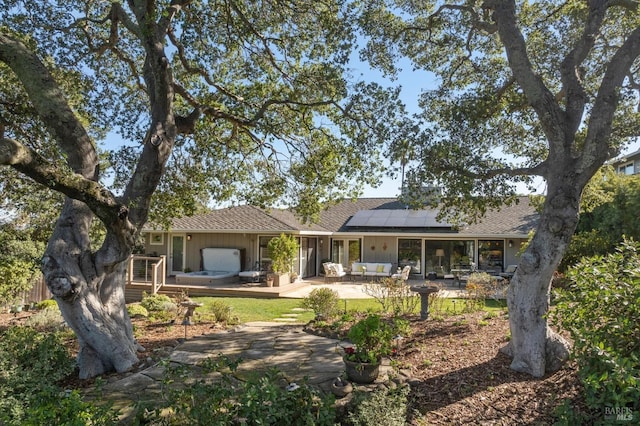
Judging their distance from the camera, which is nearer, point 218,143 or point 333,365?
point 333,365

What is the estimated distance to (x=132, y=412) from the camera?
445 centimetres

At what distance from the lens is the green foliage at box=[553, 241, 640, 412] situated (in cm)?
317

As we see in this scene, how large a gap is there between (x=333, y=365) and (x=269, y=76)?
682 centimetres

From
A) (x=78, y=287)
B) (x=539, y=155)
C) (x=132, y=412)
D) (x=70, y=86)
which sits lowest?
(x=132, y=412)

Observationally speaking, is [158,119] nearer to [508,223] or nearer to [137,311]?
[137,311]

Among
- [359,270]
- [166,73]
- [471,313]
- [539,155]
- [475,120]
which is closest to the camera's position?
[166,73]

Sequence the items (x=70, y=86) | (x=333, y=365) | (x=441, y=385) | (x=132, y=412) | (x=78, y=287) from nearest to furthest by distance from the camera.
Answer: (x=132, y=412) < (x=441, y=385) < (x=78, y=287) < (x=333, y=365) < (x=70, y=86)

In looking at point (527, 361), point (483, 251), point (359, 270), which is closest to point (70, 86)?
point (527, 361)

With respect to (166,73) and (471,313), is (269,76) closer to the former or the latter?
(166,73)

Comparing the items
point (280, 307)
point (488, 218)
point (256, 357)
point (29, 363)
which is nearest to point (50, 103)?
point (29, 363)

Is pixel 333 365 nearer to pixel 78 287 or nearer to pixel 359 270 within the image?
pixel 78 287

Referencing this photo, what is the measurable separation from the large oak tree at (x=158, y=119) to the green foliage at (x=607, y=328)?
417cm

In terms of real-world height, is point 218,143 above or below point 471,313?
above

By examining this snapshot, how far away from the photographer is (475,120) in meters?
7.14
